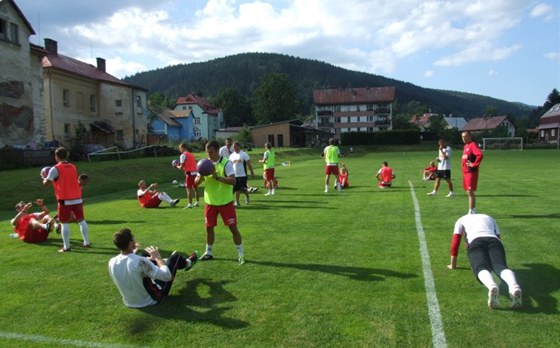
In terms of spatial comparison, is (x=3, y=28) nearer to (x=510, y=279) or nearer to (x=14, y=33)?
(x=14, y=33)

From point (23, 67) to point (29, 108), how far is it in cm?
293

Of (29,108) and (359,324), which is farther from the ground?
(29,108)

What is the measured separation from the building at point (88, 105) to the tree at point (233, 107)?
86.6m

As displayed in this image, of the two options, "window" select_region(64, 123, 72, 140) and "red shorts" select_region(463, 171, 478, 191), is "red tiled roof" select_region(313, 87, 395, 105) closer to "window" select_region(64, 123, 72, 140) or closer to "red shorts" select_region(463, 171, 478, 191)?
"window" select_region(64, 123, 72, 140)

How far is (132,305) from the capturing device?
5719 mm

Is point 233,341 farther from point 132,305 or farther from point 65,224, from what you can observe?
point 65,224

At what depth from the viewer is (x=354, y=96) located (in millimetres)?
119500

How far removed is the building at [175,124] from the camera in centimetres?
9100

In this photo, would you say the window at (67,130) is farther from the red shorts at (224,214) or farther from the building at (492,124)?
the building at (492,124)

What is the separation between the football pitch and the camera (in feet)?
15.9

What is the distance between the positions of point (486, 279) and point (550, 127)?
366 ft

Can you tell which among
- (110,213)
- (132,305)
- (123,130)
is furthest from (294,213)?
(123,130)

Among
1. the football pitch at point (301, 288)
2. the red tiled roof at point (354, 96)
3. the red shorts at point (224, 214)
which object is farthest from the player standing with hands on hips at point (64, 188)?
the red tiled roof at point (354, 96)

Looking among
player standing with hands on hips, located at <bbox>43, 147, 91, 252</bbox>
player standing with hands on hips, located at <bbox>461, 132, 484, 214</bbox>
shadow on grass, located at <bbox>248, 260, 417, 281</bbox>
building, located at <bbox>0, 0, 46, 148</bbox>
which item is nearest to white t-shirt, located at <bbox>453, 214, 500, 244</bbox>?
shadow on grass, located at <bbox>248, 260, 417, 281</bbox>
